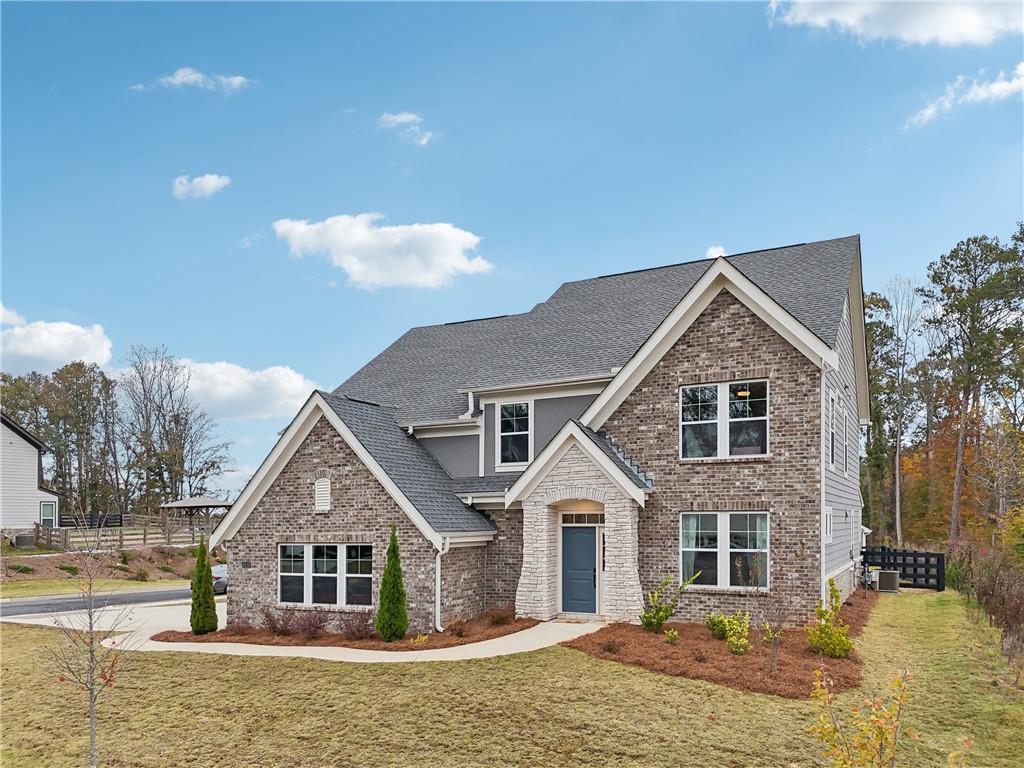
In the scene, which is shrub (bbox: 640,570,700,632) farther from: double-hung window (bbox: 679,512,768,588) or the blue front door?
the blue front door

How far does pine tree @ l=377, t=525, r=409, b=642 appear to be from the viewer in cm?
1700

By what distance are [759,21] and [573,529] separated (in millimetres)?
12649

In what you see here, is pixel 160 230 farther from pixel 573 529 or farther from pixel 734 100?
pixel 734 100

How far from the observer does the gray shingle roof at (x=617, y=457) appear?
18156mm

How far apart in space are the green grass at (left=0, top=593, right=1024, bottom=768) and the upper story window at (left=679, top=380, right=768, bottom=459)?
4.75m

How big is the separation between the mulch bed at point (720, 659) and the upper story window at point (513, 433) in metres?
5.78

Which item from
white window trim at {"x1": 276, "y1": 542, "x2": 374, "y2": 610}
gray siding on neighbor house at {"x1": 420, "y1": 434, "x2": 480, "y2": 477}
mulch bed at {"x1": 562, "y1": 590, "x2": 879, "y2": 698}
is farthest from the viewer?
gray siding on neighbor house at {"x1": 420, "y1": 434, "x2": 480, "y2": 477}

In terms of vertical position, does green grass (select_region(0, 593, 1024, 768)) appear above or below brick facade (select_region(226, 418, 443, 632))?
below

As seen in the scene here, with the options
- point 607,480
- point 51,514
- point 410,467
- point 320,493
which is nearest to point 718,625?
point 607,480

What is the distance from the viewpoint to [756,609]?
16938 mm

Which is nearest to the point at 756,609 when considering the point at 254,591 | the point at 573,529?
the point at 573,529

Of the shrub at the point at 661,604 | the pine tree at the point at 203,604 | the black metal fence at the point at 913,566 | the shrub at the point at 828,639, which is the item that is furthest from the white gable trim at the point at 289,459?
the black metal fence at the point at 913,566

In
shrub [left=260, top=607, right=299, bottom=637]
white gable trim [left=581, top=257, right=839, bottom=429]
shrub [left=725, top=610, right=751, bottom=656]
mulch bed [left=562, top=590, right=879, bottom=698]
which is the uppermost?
white gable trim [left=581, top=257, right=839, bottom=429]

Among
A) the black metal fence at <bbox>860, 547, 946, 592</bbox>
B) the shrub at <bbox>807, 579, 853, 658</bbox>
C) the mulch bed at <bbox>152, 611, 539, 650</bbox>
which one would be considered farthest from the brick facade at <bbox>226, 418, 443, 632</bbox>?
the black metal fence at <bbox>860, 547, 946, 592</bbox>
